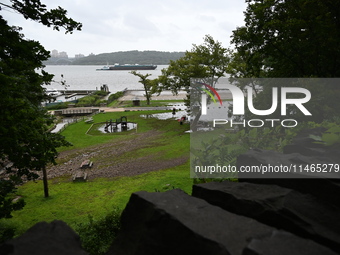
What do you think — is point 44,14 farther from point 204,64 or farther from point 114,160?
point 204,64

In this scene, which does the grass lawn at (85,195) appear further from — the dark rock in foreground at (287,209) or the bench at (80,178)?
the dark rock in foreground at (287,209)

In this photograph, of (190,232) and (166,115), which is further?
(166,115)

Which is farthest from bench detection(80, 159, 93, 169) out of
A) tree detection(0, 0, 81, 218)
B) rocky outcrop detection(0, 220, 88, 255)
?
rocky outcrop detection(0, 220, 88, 255)

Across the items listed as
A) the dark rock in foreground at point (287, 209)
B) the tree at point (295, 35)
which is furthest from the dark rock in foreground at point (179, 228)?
the tree at point (295, 35)

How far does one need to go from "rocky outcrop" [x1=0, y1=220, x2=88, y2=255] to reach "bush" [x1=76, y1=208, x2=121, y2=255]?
3.21m

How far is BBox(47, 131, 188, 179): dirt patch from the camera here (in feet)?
72.4

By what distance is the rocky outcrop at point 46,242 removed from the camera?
13.8 ft

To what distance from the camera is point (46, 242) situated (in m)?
4.43

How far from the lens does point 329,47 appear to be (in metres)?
15.8

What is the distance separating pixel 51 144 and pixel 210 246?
9.40 metres

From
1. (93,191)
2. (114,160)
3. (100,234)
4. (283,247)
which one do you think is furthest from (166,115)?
(283,247)

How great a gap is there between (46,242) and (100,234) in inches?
194

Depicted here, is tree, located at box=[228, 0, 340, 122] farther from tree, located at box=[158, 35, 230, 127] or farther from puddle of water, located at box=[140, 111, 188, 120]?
puddle of water, located at box=[140, 111, 188, 120]

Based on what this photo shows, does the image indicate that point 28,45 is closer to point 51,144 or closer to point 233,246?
point 51,144
